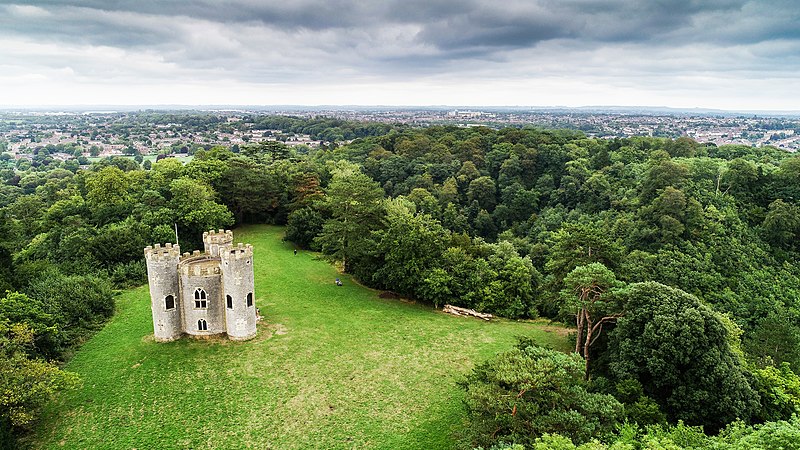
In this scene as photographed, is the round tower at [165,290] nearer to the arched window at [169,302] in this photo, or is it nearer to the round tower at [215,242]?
the arched window at [169,302]

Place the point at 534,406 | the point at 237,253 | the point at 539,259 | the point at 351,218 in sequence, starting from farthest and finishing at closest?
the point at 539,259 → the point at 351,218 → the point at 237,253 → the point at 534,406

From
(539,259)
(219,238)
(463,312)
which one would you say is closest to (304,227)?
(219,238)

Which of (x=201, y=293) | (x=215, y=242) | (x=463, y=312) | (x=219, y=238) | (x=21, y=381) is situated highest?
(x=219, y=238)

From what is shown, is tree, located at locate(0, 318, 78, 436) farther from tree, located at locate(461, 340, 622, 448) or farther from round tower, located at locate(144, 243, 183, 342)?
tree, located at locate(461, 340, 622, 448)

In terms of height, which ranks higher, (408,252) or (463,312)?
(408,252)

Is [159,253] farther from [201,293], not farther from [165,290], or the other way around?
[201,293]

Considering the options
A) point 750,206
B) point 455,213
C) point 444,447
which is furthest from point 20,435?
point 750,206

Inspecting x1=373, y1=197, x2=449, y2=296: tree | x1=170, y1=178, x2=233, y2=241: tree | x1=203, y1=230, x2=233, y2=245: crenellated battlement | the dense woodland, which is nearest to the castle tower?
x1=203, y1=230, x2=233, y2=245: crenellated battlement
